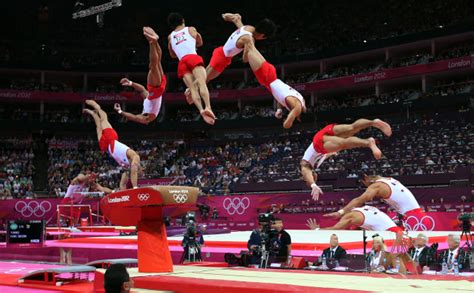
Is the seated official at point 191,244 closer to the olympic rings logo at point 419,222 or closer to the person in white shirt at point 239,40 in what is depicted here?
the olympic rings logo at point 419,222

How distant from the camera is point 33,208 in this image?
3131 cm

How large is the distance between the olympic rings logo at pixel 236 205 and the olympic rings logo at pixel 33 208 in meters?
10.7

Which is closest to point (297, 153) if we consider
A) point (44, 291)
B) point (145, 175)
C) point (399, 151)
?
point (399, 151)

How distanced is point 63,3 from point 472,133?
3504 cm

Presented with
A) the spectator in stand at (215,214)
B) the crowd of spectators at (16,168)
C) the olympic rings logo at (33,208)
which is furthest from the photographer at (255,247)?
the crowd of spectators at (16,168)

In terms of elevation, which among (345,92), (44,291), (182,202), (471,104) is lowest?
(44,291)

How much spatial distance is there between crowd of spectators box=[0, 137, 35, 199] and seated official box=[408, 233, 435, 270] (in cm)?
2706

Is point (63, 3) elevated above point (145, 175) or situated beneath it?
elevated above

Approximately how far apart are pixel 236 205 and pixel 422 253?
61.1 feet

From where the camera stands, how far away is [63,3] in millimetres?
47281

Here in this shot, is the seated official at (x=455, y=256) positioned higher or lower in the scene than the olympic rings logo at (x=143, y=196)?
lower

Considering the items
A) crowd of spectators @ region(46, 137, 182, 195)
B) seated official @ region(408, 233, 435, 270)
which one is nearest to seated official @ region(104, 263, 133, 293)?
seated official @ region(408, 233, 435, 270)

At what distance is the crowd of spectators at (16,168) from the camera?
33.5 meters

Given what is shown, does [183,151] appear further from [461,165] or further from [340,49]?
[461,165]
